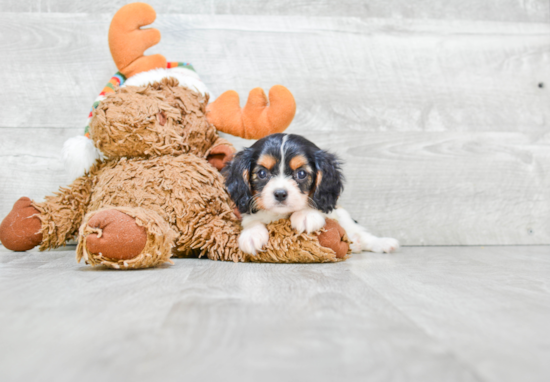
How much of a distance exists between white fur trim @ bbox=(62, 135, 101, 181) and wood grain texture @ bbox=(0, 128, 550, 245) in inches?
28.3

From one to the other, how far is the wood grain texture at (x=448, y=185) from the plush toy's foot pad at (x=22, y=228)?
3.31 feet

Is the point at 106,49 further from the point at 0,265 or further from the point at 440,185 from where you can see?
the point at 440,185

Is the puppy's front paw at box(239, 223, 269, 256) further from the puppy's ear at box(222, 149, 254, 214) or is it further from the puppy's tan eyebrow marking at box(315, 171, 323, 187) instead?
the puppy's tan eyebrow marking at box(315, 171, 323, 187)

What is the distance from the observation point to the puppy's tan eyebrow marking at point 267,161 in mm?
1608

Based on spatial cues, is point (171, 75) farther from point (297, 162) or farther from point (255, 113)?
point (297, 162)

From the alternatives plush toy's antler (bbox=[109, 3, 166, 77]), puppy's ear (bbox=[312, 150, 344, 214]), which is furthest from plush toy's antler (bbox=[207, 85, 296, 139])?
plush toy's antler (bbox=[109, 3, 166, 77])

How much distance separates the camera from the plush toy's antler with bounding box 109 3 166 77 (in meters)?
1.78

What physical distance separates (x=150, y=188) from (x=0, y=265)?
57 cm

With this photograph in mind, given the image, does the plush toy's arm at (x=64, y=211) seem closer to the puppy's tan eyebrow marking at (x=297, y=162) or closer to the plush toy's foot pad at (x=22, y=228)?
the plush toy's foot pad at (x=22, y=228)

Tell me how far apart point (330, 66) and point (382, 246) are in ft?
3.34

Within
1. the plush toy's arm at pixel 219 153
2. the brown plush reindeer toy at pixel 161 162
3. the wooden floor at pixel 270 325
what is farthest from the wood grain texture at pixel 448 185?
the wooden floor at pixel 270 325

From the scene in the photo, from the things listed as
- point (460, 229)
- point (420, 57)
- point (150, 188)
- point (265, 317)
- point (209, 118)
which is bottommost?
point (460, 229)

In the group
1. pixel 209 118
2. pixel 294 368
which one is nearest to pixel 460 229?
pixel 209 118

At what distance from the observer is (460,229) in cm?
239
